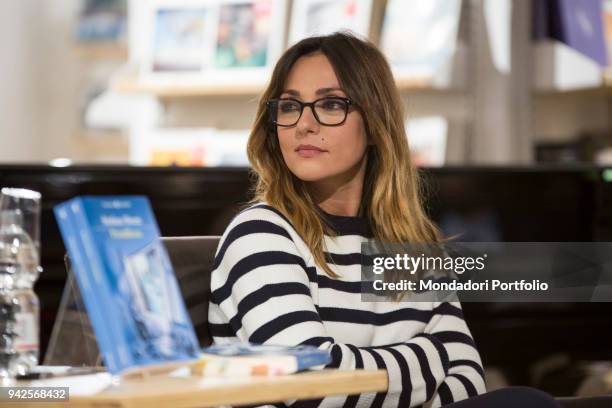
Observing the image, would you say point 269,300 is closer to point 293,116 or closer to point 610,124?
point 293,116

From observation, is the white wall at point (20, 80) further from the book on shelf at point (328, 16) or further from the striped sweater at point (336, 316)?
the striped sweater at point (336, 316)

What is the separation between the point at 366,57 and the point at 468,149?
6.14ft

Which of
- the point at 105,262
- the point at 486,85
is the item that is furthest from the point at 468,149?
the point at 105,262

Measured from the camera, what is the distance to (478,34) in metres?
3.64

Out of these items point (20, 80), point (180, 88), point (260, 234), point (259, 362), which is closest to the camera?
point (259, 362)

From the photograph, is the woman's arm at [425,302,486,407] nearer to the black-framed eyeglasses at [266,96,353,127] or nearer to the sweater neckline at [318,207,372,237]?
the sweater neckline at [318,207,372,237]

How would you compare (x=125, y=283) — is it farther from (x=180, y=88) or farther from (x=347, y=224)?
(x=180, y=88)

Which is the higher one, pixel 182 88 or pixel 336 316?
pixel 182 88

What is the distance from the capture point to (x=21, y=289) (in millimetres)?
1426

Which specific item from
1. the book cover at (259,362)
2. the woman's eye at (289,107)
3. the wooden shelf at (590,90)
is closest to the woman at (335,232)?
the woman's eye at (289,107)

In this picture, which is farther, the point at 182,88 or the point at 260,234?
the point at 182,88

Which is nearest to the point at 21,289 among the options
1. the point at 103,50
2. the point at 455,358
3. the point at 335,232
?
Result: the point at 335,232

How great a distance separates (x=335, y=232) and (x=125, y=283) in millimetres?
745

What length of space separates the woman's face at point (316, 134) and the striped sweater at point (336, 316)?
0.10 m
